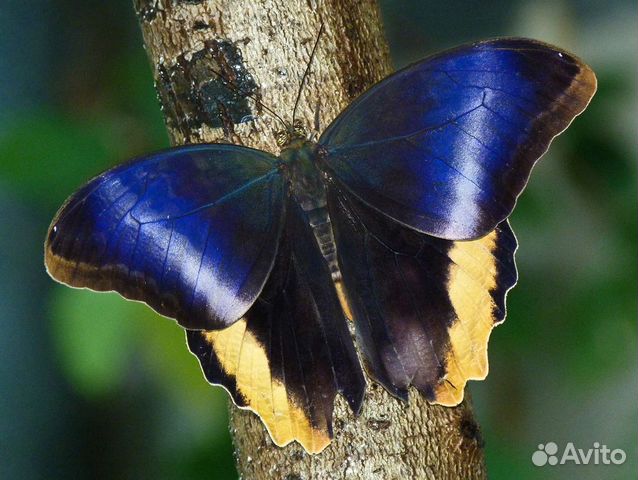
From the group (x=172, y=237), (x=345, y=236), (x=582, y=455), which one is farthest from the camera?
(x=582, y=455)

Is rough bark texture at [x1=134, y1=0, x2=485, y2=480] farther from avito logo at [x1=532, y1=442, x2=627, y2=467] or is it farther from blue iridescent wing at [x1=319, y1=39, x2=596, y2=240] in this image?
avito logo at [x1=532, y1=442, x2=627, y2=467]

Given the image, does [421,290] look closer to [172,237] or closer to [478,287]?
[478,287]

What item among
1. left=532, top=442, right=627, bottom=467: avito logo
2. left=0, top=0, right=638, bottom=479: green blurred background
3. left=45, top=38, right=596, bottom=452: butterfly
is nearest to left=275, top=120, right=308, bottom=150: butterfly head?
left=45, top=38, right=596, bottom=452: butterfly

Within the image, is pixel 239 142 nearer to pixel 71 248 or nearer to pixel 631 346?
pixel 71 248

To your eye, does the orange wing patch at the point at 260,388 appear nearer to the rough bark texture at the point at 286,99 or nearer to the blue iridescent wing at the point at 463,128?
the rough bark texture at the point at 286,99

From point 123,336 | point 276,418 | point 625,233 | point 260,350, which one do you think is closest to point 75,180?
point 123,336

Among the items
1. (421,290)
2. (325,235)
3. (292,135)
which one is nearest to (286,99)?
(292,135)

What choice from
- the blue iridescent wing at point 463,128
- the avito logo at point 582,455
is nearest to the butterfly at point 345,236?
the blue iridescent wing at point 463,128
